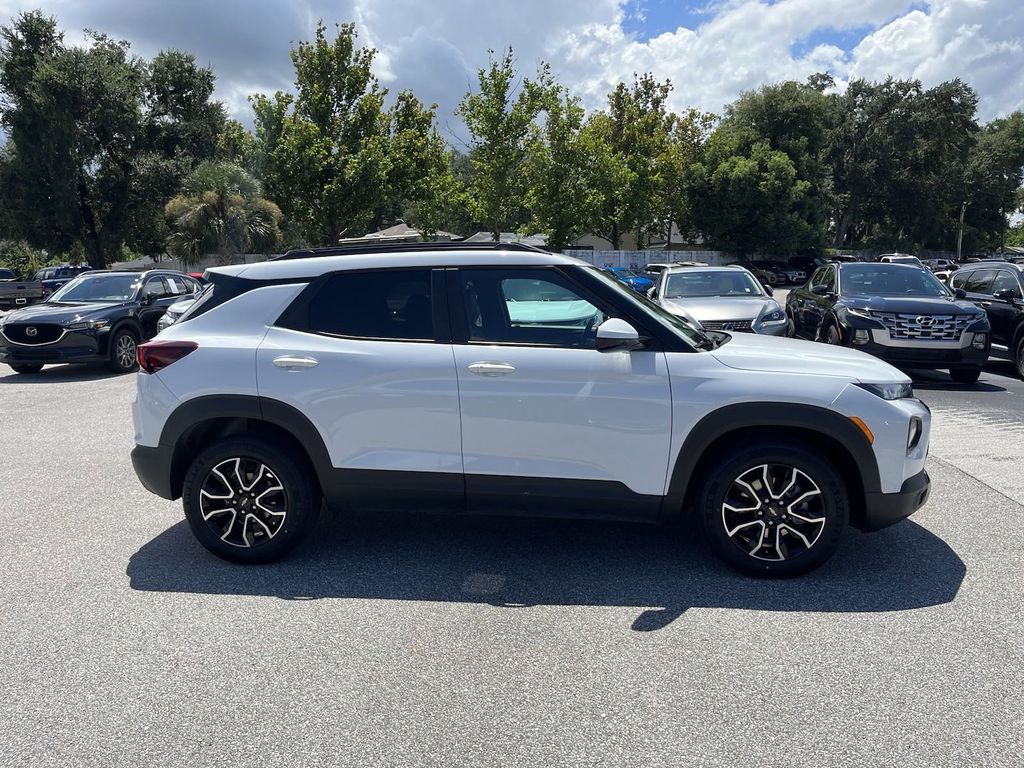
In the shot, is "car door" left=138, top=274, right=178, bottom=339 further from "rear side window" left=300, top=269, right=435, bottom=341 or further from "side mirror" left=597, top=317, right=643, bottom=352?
"side mirror" left=597, top=317, right=643, bottom=352

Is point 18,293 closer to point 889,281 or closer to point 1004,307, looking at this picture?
point 889,281

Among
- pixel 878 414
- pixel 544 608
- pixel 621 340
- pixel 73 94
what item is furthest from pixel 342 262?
pixel 73 94

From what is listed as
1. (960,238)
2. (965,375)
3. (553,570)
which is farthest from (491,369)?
(960,238)

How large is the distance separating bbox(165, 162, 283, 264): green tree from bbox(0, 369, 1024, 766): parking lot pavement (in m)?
25.2

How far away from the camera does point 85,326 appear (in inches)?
460

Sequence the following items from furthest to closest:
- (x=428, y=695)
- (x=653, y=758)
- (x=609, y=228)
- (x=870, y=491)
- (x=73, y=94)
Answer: (x=609, y=228) → (x=73, y=94) → (x=870, y=491) → (x=428, y=695) → (x=653, y=758)

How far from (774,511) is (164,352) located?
3507 mm

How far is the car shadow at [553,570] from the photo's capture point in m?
4.09

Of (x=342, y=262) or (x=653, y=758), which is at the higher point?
(x=342, y=262)

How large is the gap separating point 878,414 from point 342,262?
3.07 meters

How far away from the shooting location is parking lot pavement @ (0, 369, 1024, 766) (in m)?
2.90

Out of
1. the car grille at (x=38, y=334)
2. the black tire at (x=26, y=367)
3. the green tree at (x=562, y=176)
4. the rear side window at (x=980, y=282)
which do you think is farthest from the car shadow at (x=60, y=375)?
the green tree at (x=562, y=176)

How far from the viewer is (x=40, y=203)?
3472cm

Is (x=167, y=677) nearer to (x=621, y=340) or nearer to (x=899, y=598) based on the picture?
(x=621, y=340)
